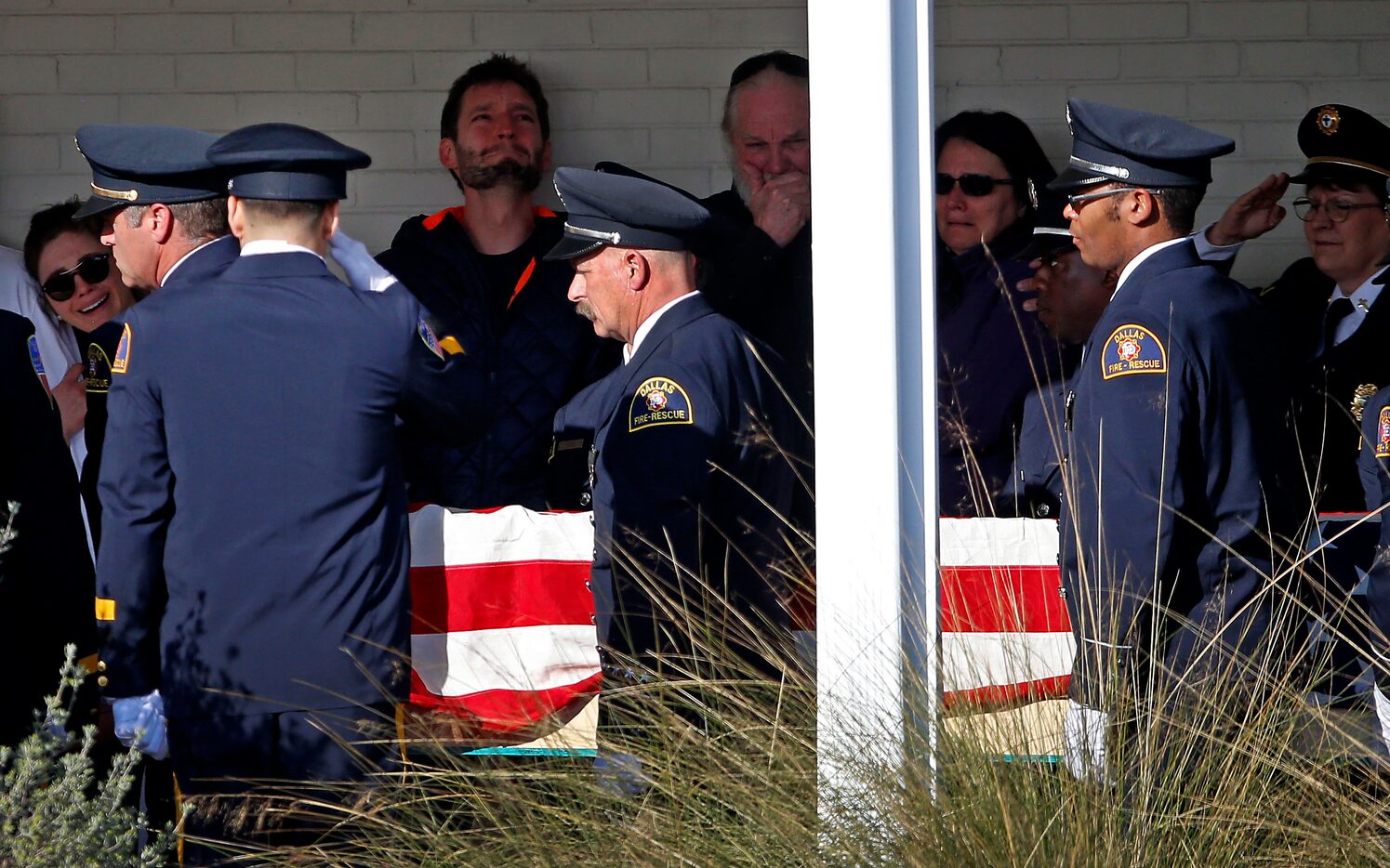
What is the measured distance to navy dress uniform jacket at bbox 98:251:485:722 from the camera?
3014 mm

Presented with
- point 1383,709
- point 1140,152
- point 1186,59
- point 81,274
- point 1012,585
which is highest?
point 1186,59

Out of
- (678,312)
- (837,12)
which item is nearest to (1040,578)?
(678,312)

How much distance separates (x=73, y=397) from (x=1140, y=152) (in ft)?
10.2

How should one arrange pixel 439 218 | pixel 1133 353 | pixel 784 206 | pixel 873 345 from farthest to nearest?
pixel 439 218, pixel 784 206, pixel 1133 353, pixel 873 345

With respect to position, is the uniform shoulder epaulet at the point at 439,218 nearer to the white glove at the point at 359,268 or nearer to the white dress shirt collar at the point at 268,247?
the white glove at the point at 359,268

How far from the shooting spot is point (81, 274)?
15.9 feet

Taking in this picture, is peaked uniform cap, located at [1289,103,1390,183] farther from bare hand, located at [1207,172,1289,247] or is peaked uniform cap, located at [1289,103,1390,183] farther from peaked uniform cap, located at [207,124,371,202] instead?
peaked uniform cap, located at [207,124,371,202]

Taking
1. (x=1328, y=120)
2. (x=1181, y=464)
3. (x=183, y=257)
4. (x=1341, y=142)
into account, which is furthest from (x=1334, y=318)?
(x=183, y=257)

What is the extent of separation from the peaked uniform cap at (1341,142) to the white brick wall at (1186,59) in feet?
1.81

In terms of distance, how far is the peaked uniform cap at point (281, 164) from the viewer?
3053 millimetres

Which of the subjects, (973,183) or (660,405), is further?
(973,183)

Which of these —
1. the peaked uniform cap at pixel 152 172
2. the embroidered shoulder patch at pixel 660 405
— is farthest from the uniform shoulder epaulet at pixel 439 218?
the embroidered shoulder patch at pixel 660 405

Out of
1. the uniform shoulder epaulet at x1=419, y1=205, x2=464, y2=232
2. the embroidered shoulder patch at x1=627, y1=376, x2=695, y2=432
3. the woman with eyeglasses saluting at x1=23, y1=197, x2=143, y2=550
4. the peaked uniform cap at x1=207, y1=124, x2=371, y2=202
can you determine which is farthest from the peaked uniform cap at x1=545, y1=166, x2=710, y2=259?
the woman with eyeglasses saluting at x1=23, y1=197, x2=143, y2=550

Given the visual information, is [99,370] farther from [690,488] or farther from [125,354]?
[690,488]
